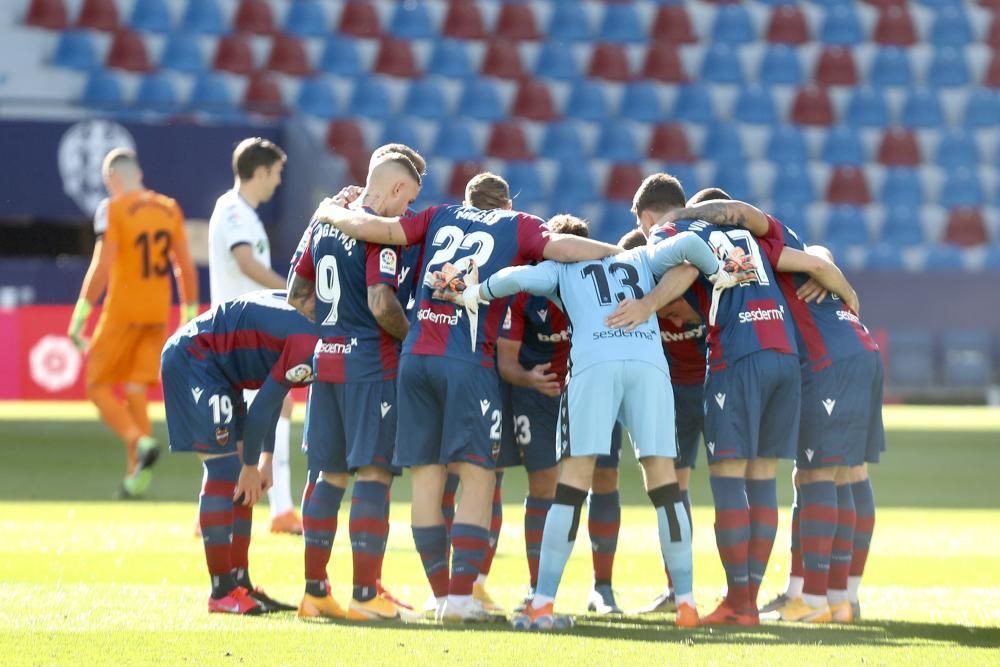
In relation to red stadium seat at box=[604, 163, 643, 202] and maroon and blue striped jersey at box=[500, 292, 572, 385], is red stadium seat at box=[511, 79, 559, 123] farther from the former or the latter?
maroon and blue striped jersey at box=[500, 292, 572, 385]

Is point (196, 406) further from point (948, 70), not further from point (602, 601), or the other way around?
point (948, 70)

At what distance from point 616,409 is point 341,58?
64.2 feet

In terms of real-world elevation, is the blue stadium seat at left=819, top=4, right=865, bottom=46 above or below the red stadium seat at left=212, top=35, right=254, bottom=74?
above

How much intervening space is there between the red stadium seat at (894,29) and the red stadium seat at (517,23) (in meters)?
5.69

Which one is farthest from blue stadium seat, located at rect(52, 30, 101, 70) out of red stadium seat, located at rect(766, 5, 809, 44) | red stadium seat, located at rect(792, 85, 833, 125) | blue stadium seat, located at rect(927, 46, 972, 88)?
blue stadium seat, located at rect(927, 46, 972, 88)

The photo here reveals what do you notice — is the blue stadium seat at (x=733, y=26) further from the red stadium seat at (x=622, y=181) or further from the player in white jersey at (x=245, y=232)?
the player in white jersey at (x=245, y=232)

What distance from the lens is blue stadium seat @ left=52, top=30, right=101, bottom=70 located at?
78.6ft

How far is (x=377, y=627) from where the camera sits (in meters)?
5.78

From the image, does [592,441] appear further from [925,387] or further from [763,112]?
[763,112]

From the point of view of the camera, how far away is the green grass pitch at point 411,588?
5.19 meters

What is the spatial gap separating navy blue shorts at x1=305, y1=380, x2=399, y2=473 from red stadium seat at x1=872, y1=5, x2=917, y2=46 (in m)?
21.5

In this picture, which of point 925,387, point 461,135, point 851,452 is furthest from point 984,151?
point 851,452

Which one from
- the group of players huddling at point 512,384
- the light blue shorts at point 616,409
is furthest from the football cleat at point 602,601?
the light blue shorts at point 616,409

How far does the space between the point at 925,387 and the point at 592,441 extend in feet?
57.2
